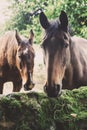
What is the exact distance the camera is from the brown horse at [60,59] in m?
4.26

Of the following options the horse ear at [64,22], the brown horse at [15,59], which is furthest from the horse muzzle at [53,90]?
the brown horse at [15,59]

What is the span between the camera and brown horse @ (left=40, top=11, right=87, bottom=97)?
168 inches

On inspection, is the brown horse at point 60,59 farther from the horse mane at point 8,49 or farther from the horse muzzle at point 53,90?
the horse mane at point 8,49

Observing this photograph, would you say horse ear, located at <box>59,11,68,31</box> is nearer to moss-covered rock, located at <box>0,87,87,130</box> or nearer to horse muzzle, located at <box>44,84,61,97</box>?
horse muzzle, located at <box>44,84,61,97</box>

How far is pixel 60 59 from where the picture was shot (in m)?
4.62

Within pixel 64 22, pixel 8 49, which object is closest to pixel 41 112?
pixel 64 22

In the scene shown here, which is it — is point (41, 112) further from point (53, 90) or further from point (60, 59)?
point (60, 59)

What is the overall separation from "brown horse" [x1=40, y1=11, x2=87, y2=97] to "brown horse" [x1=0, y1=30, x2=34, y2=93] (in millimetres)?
2174

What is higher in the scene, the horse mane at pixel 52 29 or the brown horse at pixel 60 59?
the horse mane at pixel 52 29

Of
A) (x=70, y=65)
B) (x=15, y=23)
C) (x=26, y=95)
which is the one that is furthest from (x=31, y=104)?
(x=15, y=23)

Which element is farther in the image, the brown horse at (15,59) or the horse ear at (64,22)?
the brown horse at (15,59)

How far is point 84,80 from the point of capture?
5805mm

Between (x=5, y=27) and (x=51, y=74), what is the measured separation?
70.6ft

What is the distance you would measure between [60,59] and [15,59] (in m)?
3.91
